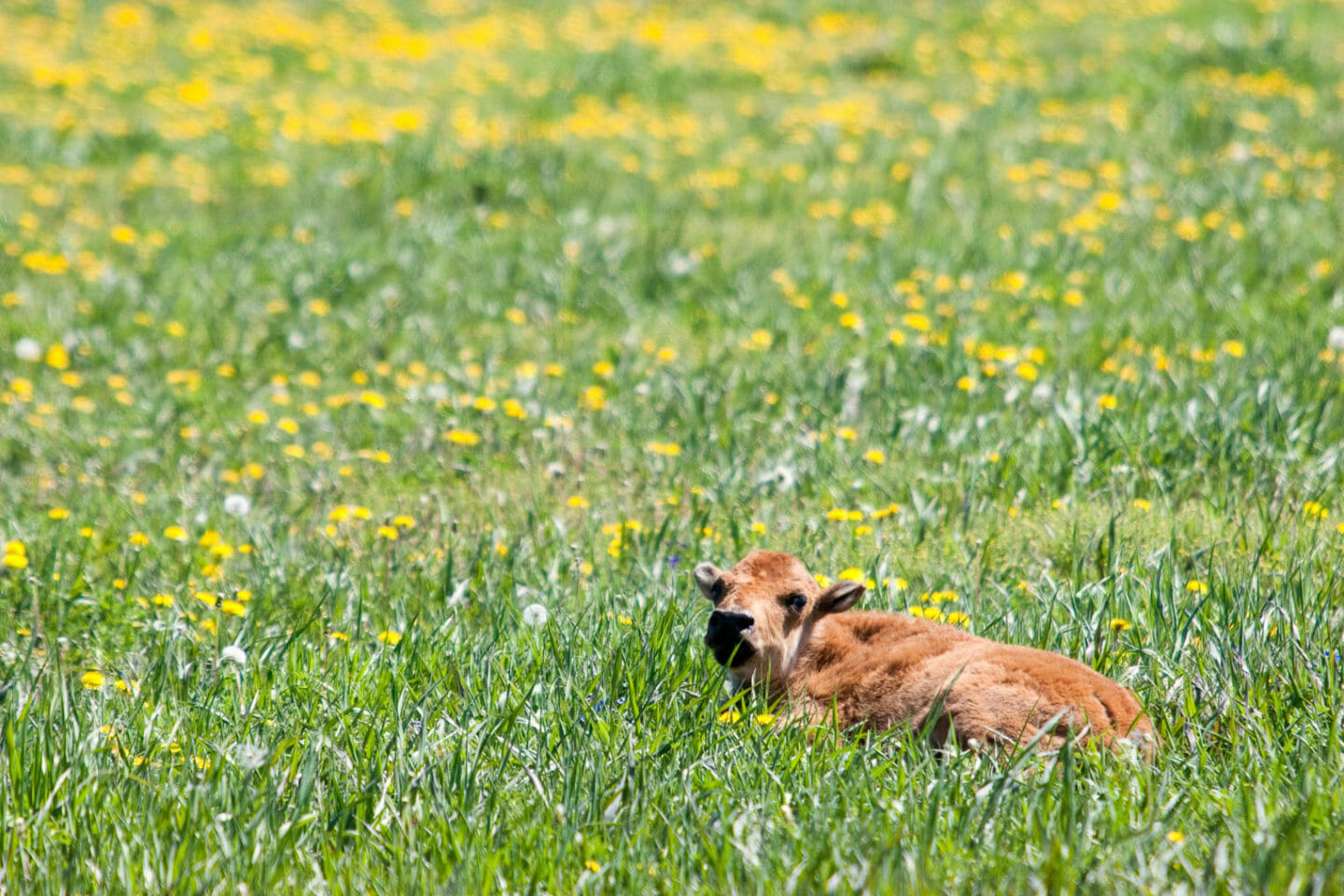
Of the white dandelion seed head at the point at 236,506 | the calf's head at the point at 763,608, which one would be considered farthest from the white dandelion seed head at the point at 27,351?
the calf's head at the point at 763,608

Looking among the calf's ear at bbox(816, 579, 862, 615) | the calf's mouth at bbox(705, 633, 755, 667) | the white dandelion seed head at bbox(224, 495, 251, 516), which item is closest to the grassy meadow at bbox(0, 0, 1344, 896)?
the white dandelion seed head at bbox(224, 495, 251, 516)

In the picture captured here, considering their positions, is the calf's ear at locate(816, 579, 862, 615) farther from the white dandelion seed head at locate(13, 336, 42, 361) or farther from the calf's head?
the white dandelion seed head at locate(13, 336, 42, 361)

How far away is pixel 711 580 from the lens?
12.2 ft

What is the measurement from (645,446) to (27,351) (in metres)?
3.39

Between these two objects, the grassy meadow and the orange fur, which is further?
the orange fur

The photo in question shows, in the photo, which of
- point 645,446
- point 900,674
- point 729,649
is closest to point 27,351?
point 645,446

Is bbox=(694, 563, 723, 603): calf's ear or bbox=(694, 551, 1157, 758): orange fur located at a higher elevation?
bbox=(694, 563, 723, 603): calf's ear

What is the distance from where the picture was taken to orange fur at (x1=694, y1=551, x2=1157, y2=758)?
327cm

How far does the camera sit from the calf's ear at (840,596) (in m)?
3.63

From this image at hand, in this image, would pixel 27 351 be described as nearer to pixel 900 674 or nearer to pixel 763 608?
pixel 763 608

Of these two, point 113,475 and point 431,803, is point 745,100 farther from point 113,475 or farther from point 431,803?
point 431,803

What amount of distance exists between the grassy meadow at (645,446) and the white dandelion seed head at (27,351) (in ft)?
0.07

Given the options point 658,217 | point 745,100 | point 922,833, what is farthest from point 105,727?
point 745,100

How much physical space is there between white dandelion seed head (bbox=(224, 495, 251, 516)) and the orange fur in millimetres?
2365
